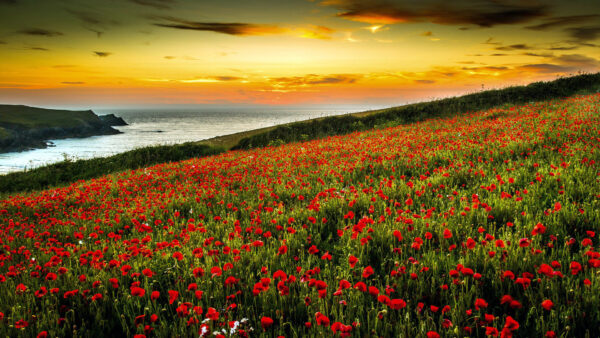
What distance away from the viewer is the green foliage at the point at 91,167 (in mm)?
18845

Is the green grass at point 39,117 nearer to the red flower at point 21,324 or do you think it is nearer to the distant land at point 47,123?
the distant land at point 47,123

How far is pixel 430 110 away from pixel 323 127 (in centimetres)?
826

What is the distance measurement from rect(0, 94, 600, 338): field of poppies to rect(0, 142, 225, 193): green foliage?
14.9m

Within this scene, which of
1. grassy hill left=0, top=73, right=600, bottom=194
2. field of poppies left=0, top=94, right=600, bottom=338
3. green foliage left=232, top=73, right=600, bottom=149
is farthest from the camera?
green foliage left=232, top=73, right=600, bottom=149

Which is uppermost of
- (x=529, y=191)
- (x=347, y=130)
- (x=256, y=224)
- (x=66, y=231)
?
(x=347, y=130)

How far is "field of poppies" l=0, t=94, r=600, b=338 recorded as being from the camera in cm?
231

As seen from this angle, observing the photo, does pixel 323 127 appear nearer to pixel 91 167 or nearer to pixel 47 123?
pixel 91 167

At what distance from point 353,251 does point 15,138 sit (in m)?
96.9

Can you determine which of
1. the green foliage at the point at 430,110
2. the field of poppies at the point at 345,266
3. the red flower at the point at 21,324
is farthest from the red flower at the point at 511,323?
the green foliage at the point at 430,110

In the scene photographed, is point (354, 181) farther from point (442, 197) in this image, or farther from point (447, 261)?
point (447, 261)

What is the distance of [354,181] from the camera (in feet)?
23.8

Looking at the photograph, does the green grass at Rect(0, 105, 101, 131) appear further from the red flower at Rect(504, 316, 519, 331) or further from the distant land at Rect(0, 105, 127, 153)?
the red flower at Rect(504, 316, 519, 331)

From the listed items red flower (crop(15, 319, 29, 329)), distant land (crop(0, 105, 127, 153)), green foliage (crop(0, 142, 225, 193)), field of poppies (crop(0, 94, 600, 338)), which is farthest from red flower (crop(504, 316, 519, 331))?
distant land (crop(0, 105, 127, 153))

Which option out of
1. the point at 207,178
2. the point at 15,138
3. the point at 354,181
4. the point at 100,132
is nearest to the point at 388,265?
the point at 354,181
